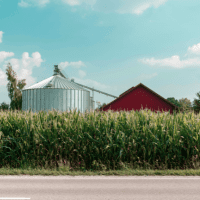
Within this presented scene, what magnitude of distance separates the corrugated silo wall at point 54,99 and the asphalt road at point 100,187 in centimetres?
2330

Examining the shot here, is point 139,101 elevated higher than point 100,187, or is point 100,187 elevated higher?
point 139,101

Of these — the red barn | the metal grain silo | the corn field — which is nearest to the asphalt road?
the corn field

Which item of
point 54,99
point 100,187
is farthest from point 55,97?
point 100,187

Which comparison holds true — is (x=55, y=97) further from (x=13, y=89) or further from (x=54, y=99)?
(x=13, y=89)

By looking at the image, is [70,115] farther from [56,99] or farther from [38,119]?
[56,99]

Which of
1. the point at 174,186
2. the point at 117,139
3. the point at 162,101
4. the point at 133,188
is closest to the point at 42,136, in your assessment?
the point at 117,139

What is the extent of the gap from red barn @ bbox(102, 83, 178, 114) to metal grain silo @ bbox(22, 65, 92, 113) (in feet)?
16.2

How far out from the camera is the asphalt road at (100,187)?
5762mm

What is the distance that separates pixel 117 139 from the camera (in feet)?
30.7

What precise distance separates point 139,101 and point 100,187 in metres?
25.9

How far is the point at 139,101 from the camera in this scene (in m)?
31.6

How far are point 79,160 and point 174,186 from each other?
434cm

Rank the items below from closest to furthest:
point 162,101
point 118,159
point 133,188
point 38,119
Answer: point 133,188
point 118,159
point 38,119
point 162,101

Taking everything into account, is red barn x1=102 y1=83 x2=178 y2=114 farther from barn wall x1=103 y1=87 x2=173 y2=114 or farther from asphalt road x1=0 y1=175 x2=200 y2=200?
asphalt road x1=0 y1=175 x2=200 y2=200
